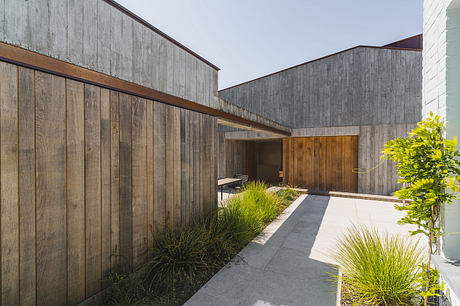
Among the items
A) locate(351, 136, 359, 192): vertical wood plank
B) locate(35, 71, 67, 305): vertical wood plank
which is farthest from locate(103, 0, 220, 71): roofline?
locate(351, 136, 359, 192): vertical wood plank

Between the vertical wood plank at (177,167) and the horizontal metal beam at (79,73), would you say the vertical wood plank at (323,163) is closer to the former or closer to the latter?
the horizontal metal beam at (79,73)

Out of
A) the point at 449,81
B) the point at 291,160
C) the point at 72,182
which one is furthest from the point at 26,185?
the point at 291,160

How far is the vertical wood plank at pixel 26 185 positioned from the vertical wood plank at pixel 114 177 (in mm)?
600

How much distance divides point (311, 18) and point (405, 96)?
455 centimetres

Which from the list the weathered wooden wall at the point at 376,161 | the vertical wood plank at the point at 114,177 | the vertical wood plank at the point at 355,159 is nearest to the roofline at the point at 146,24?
the vertical wood plank at the point at 114,177

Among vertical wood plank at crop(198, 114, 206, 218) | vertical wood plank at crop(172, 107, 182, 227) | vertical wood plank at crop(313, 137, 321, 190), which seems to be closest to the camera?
vertical wood plank at crop(172, 107, 182, 227)

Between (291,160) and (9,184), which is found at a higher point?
(9,184)

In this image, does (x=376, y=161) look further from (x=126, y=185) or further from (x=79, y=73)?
(x=79, y=73)

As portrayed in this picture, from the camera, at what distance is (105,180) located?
1.98 metres

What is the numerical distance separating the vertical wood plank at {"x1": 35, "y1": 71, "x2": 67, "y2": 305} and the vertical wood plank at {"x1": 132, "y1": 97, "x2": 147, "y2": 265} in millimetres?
661

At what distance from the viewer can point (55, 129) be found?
1.61 meters

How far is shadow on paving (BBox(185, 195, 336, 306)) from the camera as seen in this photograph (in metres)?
2.11

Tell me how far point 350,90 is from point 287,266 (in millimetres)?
7795

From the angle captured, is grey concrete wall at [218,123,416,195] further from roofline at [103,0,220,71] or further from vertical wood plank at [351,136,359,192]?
roofline at [103,0,220,71]
